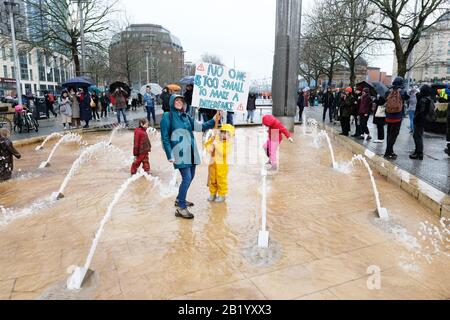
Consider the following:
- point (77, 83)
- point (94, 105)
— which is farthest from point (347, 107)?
point (94, 105)

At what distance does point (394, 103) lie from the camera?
886 centimetres

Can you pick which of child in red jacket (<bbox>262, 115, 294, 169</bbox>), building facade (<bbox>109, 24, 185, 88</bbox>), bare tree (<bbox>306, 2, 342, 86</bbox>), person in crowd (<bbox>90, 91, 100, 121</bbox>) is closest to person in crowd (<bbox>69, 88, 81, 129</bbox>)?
person in crowd (<bbox>90, 91, 100, 121</bbox>)

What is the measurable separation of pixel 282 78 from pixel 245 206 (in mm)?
11343

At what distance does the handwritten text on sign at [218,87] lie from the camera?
5879 millimetres

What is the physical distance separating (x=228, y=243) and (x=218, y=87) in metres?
2.70

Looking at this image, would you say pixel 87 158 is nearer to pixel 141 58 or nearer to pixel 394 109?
pixel 394 109

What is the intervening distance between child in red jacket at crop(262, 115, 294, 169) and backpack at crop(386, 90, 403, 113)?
292 cm

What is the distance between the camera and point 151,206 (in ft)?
19.1

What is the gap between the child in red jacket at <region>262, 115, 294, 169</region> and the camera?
7.82 m

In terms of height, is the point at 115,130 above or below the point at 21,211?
above

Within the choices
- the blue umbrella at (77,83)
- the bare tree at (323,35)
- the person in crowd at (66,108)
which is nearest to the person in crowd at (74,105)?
the person in crowd at (66,108)

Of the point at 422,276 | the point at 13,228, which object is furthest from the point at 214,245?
the point at 13,228

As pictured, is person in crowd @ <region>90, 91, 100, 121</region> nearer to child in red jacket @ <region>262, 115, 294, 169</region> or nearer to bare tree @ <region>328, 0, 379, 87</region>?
bare tree @ <region>328, 0, 379, 87</region>

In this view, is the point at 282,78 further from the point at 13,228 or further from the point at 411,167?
the point at 13,228
